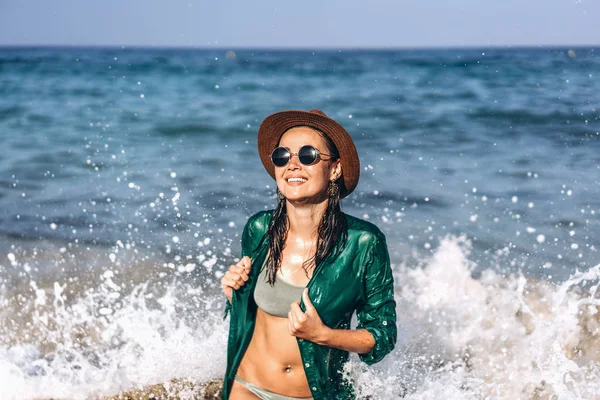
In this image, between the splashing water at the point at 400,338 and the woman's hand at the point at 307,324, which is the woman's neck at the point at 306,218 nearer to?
the woman's hand at the point at 307,324

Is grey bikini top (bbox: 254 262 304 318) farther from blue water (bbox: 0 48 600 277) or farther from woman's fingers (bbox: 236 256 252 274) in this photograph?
blue water (bbox: 0 48 600 277)

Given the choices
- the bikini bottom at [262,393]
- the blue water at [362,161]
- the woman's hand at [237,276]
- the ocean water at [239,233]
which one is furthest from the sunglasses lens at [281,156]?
the blue water at [362,161]

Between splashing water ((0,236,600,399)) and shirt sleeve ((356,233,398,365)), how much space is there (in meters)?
1.69

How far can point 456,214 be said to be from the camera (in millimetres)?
10109

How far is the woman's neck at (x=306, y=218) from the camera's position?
10.3ft

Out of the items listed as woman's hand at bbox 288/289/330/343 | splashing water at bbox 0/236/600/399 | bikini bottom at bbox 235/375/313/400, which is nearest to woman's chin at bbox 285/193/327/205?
woman's hand at bbox 288/289/330/343

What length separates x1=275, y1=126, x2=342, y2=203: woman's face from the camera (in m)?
3.04

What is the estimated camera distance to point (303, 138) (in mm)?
3074

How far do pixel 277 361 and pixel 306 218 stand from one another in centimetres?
58

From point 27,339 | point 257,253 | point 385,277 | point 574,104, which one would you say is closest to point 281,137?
point 257,253

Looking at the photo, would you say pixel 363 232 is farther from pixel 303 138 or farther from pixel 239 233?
pixel 239 233

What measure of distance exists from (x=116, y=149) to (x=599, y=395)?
459 inches

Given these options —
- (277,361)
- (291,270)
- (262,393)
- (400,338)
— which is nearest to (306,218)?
(291,270)

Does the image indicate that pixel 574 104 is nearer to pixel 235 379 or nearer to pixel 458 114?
pixel 458 114
